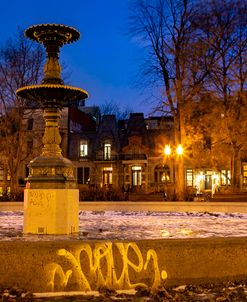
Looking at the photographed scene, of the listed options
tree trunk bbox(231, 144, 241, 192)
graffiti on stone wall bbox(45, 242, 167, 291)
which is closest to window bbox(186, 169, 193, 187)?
tree trunk bbox(231, 144, 241, 192)

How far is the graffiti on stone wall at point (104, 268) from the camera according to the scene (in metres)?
7.27

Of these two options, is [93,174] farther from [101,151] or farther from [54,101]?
[54,101]

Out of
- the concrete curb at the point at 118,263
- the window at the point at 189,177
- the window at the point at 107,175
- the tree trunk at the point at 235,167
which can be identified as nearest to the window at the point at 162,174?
the window at the point at 189,177

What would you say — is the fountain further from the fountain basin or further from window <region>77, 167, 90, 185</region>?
window <region>77, 167, 90, 185</region>

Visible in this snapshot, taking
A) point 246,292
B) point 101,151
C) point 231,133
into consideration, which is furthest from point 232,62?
point 246,292

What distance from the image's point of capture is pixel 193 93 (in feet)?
110

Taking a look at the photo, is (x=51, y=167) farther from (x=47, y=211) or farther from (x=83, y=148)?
(x=83, y=148)

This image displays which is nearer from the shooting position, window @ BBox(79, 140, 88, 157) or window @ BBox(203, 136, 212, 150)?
window @ BBox(203, 136, 212, 150)

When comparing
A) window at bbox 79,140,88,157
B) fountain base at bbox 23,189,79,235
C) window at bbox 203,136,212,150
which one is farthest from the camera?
window at bbox 79,140,88,157

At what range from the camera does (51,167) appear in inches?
526

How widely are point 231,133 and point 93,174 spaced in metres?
25.6

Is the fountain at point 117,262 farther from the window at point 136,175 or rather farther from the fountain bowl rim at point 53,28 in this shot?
the window at point 136,175

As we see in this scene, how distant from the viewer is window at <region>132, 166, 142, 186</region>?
188 feet

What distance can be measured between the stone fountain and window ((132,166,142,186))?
4296 cm
